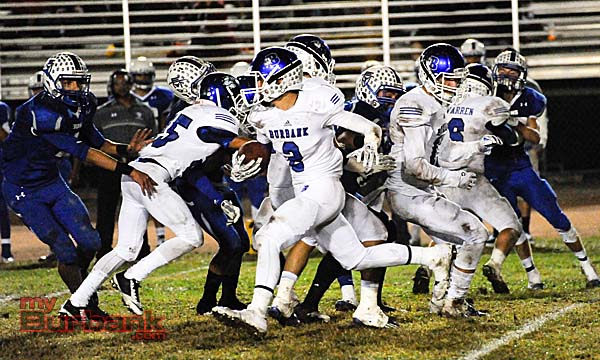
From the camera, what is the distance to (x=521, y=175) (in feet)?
28.9

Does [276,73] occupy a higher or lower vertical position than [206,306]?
higher

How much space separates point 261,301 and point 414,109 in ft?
5.01

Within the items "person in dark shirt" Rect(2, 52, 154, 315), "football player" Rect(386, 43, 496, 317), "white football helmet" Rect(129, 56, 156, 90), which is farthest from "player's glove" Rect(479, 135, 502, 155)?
"white football helmet" Rect(129, 56, 156, 90)

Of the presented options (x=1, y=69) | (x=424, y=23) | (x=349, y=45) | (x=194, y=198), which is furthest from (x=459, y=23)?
(x=194, y=198)

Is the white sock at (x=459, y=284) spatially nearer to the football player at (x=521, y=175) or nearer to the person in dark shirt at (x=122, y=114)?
the football player at (x=521, y=175)

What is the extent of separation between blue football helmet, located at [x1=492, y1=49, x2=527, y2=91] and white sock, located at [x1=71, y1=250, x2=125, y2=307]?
11.2 feet

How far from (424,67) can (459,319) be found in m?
1.54

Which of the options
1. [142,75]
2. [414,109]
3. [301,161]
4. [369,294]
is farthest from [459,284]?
[142,75]

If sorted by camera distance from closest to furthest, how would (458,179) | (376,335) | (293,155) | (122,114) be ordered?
(293,155) → (376,335) → (458,179) → (122,114)

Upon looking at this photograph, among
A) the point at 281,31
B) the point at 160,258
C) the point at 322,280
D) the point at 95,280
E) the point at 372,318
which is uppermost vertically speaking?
the point at 281,31

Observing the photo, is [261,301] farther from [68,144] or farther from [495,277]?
[495,277]

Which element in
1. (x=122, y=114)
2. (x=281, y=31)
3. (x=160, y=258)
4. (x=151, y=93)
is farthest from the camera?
(x=281, y=31)

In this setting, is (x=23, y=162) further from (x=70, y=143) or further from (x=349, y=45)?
(x=349, y=45)

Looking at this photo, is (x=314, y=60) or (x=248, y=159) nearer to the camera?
(x=248, y=159)
